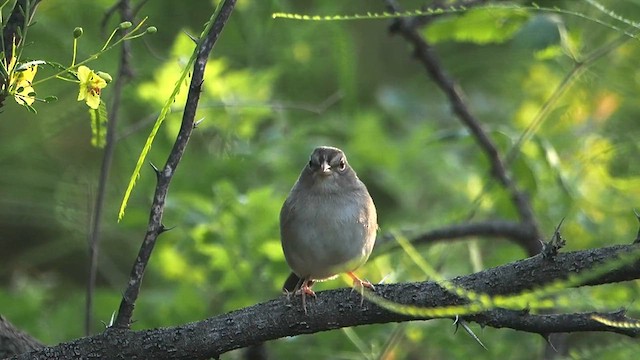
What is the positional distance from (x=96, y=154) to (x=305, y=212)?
3846 mm

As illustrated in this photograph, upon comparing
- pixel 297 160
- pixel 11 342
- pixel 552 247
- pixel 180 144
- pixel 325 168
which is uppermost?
pixel 297 160

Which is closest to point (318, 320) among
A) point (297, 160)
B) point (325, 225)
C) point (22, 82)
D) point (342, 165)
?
point (325, 225)

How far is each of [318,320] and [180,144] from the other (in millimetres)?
801

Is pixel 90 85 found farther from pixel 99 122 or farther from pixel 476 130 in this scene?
pixel 476 130

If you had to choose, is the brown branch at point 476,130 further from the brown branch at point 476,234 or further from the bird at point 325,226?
the bird at point 325,226

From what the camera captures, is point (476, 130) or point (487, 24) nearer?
point (487, 24)

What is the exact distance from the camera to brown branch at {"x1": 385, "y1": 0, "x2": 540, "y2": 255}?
17.1 feet

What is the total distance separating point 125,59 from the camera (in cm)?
428

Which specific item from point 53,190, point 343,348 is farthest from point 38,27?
point 343,348

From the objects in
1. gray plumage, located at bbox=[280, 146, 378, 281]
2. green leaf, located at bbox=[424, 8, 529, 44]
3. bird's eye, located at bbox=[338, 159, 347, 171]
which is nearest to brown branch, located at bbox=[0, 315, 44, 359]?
gray plumage, located at bbox=[280, 146, 378, 281]

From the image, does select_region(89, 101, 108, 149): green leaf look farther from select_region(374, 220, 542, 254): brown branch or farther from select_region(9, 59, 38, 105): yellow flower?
select_region(374, 220, 542, 254): brown branch

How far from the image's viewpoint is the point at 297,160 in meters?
6.12

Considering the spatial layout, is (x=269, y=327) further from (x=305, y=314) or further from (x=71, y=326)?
(x=71, y=326)

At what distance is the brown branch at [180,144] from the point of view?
2938 millimetres
